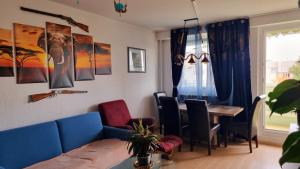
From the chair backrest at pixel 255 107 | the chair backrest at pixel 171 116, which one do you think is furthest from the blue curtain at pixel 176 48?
the chair backrest at pixel 255 107

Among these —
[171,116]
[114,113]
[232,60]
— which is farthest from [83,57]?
[232,60]

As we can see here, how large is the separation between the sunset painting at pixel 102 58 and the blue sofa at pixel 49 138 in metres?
0.78

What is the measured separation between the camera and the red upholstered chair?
3568mm

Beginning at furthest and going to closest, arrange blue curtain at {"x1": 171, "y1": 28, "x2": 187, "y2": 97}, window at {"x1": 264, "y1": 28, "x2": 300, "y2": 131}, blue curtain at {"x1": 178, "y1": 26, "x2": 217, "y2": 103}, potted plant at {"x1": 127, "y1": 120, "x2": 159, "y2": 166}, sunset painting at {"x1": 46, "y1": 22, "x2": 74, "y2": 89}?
blue curtain at {"x1": 171, "y1": 28, "x2": 187, "y2": 97}
blue curtain at {"x1": 178, "y1": 26, "x2": 217, "y2": 103}
window at {"x1": 264, "y1": 28, "x2": 300, "y2": 131}
sunset painting at {"x1": 46, "y1": 22, "x2": 74, "y2": 89}
potted plant at {"x1": 127, "y1": 120, "x2": 159, "y2": 166}

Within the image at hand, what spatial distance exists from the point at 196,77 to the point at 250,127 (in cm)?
161

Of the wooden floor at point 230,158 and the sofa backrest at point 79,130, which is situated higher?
the sofa backrest at point 79,130

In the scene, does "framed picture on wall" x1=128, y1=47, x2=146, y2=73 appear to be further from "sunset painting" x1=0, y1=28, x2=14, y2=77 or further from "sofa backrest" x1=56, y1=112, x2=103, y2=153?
"sunset painting" x1=0, y1=28, x2=14, y2=77

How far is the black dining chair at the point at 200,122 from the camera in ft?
11.5

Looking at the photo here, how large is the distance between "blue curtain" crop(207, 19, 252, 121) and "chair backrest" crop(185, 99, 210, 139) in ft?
3.53

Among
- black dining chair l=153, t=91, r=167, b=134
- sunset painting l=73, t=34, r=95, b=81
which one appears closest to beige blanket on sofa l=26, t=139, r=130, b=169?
sunset painting l=73, t=34, r=95, b=81

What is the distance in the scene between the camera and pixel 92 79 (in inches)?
139

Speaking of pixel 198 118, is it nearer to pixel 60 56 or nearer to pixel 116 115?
pixel 116 115

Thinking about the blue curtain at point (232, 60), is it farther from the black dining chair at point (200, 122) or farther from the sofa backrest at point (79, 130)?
the sofa backrest at point (79, 130)

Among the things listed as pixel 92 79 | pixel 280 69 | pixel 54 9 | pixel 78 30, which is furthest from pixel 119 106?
pixel 280 69
